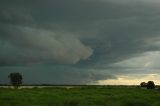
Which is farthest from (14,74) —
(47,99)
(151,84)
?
(47,99)

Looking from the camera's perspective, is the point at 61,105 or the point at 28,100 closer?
the point at 61,105

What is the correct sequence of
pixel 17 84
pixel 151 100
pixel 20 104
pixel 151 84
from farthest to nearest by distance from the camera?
pixel 17 84 < pixel 151 84 < pixel 151 100 < pixel 20 104

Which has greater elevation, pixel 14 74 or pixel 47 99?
pixel 14 74

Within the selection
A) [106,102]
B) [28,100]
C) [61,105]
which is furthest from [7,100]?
[106,102]

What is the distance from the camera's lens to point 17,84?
10556 centimetres

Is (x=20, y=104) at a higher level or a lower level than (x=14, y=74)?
lower

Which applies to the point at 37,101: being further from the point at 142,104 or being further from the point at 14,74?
the point at 14,74

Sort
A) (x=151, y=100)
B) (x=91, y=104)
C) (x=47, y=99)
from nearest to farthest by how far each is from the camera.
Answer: (x=91, y=104) < (x=47, y=99) < (x=151, y=100)

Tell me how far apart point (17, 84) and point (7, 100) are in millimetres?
66898

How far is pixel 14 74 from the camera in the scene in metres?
108

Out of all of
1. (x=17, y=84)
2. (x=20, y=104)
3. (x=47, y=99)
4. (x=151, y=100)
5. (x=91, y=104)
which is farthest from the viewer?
(x=17, y=84)

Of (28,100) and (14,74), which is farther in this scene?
(14,74)

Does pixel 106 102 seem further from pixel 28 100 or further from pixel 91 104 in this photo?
pixel 28 100

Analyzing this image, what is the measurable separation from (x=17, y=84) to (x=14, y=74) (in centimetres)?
385
